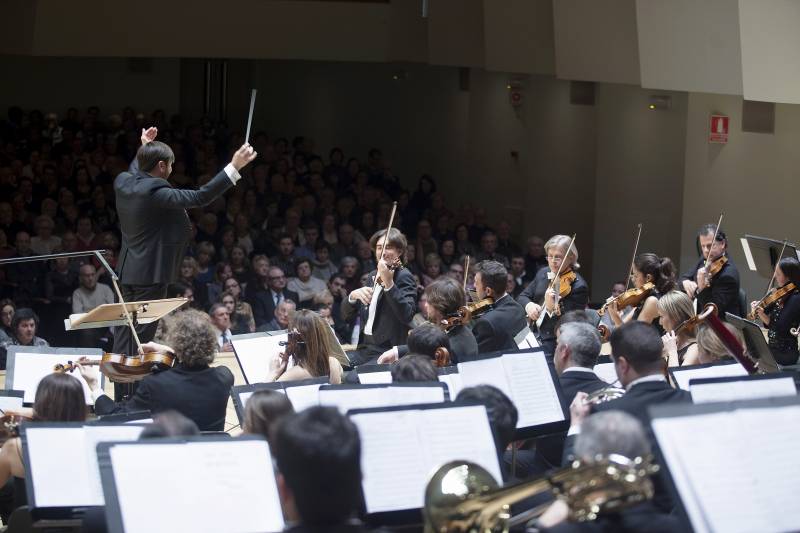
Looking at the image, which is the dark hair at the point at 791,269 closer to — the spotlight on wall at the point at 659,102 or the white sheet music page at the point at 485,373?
the white sheet music page at the point at 485,373

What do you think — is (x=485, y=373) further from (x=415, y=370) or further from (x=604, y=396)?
(x=604, y=396)

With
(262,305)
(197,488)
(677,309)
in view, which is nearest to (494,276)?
(677,309)

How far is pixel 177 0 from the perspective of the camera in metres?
12.2

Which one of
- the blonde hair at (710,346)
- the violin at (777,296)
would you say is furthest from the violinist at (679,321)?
the violin at (777,296)

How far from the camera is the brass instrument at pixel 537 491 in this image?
2.66 m

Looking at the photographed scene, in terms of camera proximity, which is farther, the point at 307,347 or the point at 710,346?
the point at 307,347

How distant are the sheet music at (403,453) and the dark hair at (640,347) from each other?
2.29ft

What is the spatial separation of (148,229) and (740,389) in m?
3.21

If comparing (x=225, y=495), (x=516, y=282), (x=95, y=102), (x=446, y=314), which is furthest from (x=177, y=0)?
(x=225, y=495)

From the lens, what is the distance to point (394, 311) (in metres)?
6.03

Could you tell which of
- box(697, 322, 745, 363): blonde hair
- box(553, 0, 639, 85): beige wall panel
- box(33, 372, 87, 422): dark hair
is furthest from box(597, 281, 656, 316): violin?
box(553, 0, 639, 85): beige wall panel

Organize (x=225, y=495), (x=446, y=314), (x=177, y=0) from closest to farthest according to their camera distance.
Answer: (x=225, y=495) → (x=446, y=314) → (x=177, y=0)

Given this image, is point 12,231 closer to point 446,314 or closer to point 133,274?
point 133,274

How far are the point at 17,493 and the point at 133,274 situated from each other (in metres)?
1.79
